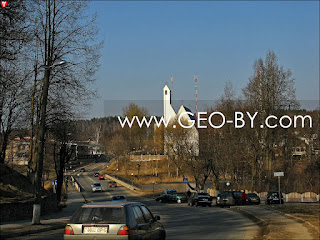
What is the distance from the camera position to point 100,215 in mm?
9773

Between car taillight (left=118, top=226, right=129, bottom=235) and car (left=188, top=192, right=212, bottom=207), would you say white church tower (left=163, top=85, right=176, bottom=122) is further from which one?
car taillight (left=118, top=226, right=129, bottom=235)

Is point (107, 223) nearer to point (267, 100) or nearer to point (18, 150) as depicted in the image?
point (267, 100)

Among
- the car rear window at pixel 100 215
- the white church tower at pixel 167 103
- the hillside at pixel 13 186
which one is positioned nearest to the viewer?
the car rear window at pixel 100 215

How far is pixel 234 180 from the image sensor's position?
2420 inches

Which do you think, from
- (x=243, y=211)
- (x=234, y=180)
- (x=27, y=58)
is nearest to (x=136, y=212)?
(x=27, y=58)

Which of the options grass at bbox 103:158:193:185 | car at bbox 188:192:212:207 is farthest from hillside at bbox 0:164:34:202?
grass at bbox 103:158:193:185

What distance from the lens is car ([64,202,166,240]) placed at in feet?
30.7

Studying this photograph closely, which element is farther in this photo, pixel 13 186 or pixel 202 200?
pixel 202 200

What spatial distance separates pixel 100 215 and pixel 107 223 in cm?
35

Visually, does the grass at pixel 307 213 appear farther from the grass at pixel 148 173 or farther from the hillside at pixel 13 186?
the grass at pixel 148 173

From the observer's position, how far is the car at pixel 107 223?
30.7 ft

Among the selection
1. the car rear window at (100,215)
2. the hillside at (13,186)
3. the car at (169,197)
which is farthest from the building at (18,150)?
the car rear window at (100,215)

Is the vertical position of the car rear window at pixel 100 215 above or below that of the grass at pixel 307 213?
above

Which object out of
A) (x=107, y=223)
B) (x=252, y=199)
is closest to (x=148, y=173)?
(x=252, y=199)
